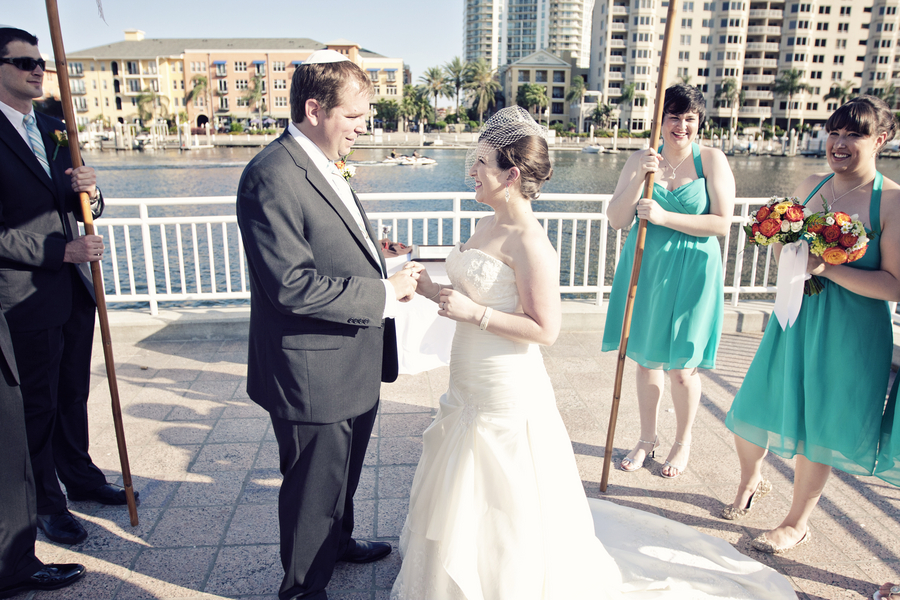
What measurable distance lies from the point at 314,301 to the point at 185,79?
10341cm

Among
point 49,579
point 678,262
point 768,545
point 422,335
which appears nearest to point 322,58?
point 678,262

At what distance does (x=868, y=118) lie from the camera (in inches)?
88.6

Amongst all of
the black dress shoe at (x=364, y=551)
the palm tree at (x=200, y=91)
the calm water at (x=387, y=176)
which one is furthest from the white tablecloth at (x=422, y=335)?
the palm tree at (x=200, y=91)

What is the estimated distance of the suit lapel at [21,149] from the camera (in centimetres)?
231

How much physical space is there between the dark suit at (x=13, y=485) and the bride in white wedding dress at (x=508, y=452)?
4.84ft

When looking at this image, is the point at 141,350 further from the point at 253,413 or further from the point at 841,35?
the point at 841,35

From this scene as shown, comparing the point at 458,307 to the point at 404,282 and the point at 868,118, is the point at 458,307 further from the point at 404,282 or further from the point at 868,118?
the point at 868,118

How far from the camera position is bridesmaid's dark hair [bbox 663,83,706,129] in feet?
9.48

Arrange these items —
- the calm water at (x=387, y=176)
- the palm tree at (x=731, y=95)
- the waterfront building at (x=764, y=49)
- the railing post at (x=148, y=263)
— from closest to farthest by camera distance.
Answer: the railing post at (x=148, y=263) < the calm water at (x=387, y=176) < the waterfront building at (x=764, y=49) < the palm tree at (x=731, y=95)

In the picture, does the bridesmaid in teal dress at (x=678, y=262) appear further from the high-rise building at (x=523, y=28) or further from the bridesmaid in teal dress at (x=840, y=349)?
the high-rise building at (x=523, y=28)

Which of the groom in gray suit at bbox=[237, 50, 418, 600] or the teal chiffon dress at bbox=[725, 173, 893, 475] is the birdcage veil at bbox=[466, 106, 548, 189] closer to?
the groom in gray suit at bbox=[237, 50, 418, 600]

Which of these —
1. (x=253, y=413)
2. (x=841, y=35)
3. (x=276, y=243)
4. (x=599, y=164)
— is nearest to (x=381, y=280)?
(x=276, y=243)

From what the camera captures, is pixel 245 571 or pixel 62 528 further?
pixel 62 528

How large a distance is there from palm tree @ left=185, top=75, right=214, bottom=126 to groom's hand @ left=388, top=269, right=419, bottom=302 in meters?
98.8
